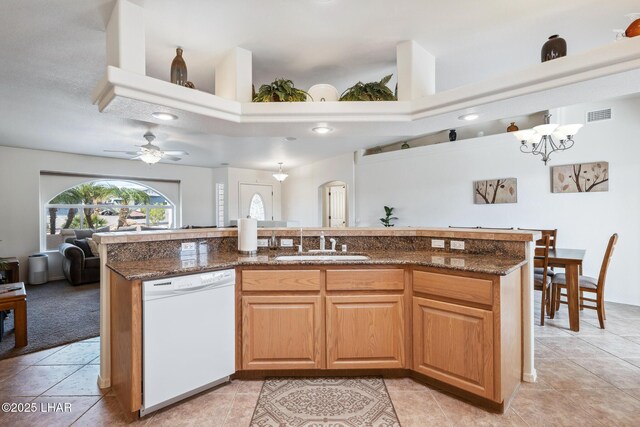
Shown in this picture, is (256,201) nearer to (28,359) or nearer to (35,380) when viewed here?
(28,359)

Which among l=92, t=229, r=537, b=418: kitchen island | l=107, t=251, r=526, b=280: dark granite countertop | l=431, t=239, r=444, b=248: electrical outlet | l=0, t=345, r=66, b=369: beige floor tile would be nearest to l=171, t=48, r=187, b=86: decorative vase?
l=92, t=229, r=537, b=418: kitchen island

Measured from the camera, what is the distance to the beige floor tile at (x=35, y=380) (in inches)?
86.9

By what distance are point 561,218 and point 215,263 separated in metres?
4.89

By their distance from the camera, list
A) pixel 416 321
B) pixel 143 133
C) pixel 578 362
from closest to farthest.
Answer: pixel 416 321 → pixel 578 362 → pixel 143 133

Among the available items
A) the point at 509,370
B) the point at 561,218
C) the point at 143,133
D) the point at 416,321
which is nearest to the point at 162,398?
the point at 416,321

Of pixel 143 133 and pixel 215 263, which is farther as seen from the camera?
pixel 143 133

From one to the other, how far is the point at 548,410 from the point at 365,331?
1.23m

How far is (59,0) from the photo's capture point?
1810 millimetres

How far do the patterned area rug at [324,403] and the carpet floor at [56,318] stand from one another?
2.34 meters

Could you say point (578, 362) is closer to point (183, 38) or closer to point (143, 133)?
point (183, 38)

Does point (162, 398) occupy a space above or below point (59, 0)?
below

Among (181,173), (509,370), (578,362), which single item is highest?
(181,173)

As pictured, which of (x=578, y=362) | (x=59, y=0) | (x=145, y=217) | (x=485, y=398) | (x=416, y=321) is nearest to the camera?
(x=59, y=0)

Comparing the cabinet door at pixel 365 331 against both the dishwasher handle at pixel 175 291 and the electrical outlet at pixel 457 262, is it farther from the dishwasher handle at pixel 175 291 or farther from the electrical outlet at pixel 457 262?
the dishwasher handle at pixel 175 291
